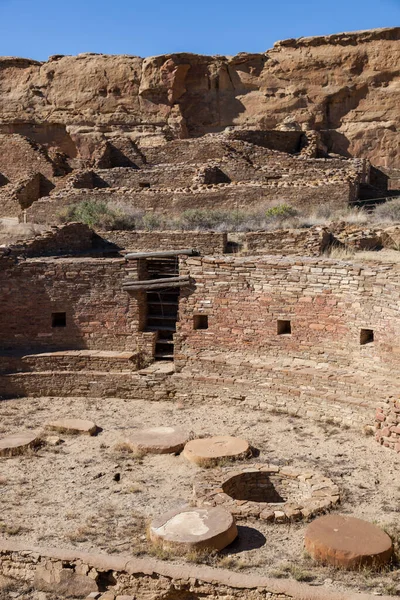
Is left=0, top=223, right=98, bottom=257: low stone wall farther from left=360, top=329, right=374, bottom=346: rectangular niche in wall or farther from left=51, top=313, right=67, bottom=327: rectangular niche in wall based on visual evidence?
left=360, top=329, right=374, bottom=346: rectangular niche in wall

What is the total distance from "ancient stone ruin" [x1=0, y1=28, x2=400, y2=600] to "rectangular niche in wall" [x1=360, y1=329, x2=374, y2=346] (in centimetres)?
2

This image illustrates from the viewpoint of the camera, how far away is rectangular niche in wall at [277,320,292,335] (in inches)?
485

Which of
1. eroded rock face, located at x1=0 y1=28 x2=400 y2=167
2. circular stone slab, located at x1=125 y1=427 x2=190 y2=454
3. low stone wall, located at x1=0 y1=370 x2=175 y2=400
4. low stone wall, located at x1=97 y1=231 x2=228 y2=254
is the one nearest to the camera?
circular stone slab, located at x1=125 y1=427 x2=190 y2=454

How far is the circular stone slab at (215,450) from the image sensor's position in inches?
379

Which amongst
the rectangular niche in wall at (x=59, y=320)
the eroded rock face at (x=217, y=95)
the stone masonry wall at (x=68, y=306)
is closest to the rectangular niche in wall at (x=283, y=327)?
the stone masonry wall at (x=68, y=306)

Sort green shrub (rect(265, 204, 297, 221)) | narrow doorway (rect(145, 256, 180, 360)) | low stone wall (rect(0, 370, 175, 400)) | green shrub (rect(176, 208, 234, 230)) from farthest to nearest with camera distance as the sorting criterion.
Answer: green shrub (rect(176, 208, 234, 230))
green shrub (rect(265, 204, 297, 221))
narrow doorway (rect(145, 256, 180, 360))
low stone wall (rect(0, 370, 175, 400))

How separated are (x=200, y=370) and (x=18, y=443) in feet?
11.8

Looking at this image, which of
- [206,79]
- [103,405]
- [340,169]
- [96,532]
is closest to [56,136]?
[206,79]

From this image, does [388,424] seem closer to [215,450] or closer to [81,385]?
[215,450]

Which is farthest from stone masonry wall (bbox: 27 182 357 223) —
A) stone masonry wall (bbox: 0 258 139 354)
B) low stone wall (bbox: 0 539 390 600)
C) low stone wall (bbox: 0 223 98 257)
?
low stone wall (bbox: 0 539 390 600)

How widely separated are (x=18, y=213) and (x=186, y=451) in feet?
40.9

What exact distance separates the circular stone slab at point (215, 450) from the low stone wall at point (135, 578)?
8.47 ft

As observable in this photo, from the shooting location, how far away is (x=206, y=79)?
28062 mm

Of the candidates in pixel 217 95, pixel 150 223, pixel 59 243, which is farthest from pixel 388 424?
pixel 217 95
